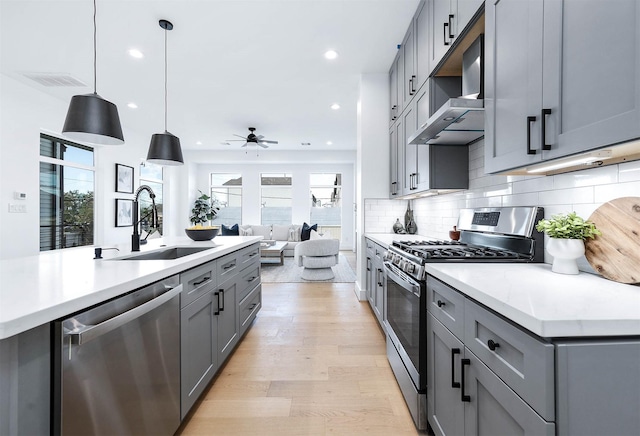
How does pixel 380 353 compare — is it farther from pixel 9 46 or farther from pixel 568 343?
pixel 9 46

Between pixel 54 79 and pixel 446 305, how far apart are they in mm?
5602

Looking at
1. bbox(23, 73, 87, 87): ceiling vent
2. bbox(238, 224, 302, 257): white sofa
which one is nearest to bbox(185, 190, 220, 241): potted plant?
bbox(238, 224, 302, 257): white sofa

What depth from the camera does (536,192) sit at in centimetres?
155

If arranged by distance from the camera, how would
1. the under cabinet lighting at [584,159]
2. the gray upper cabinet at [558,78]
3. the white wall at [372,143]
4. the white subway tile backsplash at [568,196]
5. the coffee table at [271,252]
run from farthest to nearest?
the coffee table at [271,252]
the white wall at [372,143]
the white subway tile backsplash at [568,196]
the under cabinet lighting at [584,159]
the gray upper cabinet at [558,78]

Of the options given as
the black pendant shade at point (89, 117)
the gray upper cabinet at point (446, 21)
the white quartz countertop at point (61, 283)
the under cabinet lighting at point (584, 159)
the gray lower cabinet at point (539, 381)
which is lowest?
the gray lower cabinet at point (539, 381)

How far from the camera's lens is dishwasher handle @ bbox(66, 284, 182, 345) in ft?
2.71

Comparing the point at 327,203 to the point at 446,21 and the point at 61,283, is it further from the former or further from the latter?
the point at 61,283

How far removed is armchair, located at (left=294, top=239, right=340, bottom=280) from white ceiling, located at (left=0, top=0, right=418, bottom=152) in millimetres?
2439

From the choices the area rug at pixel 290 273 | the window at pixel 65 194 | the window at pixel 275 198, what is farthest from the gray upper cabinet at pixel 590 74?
the window at pixel 275 198

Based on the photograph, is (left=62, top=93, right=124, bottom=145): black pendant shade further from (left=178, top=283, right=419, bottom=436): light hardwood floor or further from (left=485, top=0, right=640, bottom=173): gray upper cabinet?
(left=485, top=0, right=640, bottom=173): gray upper cabinet

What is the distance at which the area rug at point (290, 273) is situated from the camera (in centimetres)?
482

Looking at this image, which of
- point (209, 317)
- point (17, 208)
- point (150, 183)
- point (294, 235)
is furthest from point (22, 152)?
point (294, 235)

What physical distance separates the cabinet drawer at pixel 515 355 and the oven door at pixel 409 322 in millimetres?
427

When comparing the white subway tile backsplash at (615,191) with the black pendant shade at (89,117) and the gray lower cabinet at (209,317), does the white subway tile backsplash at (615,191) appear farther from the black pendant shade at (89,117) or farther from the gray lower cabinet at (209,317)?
the black pendant shade at (89,117)
